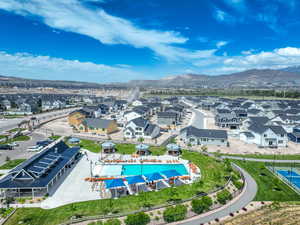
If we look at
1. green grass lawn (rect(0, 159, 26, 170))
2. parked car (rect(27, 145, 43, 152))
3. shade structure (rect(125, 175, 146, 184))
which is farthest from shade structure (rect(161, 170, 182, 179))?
parked car (rect(27, 145, 43, 152))

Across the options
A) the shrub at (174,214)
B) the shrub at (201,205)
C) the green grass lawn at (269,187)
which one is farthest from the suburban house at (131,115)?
the shrub at (174,214)

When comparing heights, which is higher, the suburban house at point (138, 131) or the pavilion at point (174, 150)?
the suburban house at point (138, 131)

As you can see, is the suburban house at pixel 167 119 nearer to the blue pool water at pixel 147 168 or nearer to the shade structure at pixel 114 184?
the blue pool water at pixel 147 168

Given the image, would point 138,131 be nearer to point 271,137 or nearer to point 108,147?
point 108,147

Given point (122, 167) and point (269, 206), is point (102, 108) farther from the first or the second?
point (269, 206)

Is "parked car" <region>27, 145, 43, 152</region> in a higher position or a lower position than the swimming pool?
higher

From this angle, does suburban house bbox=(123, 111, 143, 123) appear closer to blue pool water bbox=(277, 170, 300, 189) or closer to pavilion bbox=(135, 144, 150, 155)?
pavilion bbox=(135, 144, 150, 155)
